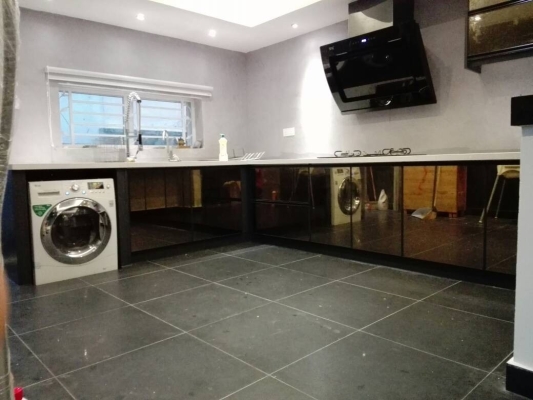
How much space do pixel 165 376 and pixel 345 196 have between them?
6.82 ft

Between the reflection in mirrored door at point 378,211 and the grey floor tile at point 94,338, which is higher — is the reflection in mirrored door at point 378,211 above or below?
above

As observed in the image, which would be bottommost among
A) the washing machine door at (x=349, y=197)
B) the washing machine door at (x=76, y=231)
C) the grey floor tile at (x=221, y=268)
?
the grey floor tile at (x=221, y=268)

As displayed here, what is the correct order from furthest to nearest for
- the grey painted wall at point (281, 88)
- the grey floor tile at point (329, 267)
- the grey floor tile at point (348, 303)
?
the grey painted wall at point (281, 88)
the grey floor tile at point (329, 267)
the grey floor tile at point (348, 303)

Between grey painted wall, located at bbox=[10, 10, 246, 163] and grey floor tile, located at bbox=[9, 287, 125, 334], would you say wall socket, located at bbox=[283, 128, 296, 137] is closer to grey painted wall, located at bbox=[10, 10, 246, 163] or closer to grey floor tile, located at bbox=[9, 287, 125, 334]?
grey painted wall, located at bbox=[10, 10, 246, 163]

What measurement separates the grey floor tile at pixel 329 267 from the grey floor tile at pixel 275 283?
0.36 ft

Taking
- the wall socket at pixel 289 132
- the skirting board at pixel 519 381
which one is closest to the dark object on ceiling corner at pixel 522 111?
the skirting board at pixel 519 381

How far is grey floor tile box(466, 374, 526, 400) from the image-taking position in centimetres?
129

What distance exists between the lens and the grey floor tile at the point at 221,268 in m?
2.83

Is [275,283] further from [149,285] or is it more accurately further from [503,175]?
[503,175]

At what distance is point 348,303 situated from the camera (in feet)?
7.23

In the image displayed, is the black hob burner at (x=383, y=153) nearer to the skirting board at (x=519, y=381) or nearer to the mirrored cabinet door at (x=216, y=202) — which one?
the mirrored cabinet door at (x=216, y=202)

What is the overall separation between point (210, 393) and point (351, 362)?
555 mm

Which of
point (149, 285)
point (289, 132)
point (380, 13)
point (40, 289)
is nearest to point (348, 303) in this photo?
point (149, 285)

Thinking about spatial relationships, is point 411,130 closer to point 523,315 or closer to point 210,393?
point 523,315
